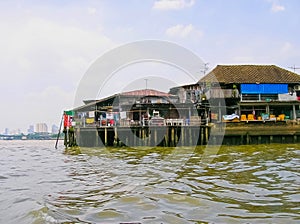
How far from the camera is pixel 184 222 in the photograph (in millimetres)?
5164

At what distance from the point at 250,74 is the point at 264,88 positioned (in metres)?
2.35

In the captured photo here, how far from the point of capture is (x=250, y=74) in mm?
35375

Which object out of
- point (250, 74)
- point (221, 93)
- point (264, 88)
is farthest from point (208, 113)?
point (250, 74)

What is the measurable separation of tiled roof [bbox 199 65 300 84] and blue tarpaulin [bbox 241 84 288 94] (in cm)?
49

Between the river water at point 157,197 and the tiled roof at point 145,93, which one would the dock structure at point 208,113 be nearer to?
the tiled roof at point 145,93

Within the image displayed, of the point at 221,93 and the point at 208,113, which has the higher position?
the point at 221,93

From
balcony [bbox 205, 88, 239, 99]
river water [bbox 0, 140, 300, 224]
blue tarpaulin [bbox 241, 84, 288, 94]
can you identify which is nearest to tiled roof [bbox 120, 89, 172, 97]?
balcony [bbox 205, 88, 239, 99]

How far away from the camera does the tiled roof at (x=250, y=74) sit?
112 ft

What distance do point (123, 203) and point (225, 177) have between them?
395 centimetres

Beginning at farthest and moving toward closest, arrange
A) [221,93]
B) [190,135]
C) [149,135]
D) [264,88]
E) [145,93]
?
[145,93] < [264,88] < [221,93] < [149,135] < [190,135]

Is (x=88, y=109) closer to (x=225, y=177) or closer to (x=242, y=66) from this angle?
(x=242, y=66)

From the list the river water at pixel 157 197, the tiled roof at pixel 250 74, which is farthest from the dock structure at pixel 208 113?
the river water at pixel 157 197

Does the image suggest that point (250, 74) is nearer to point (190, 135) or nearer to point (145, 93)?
point (145, 93)

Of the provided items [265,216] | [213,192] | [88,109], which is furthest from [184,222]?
[88,109]
